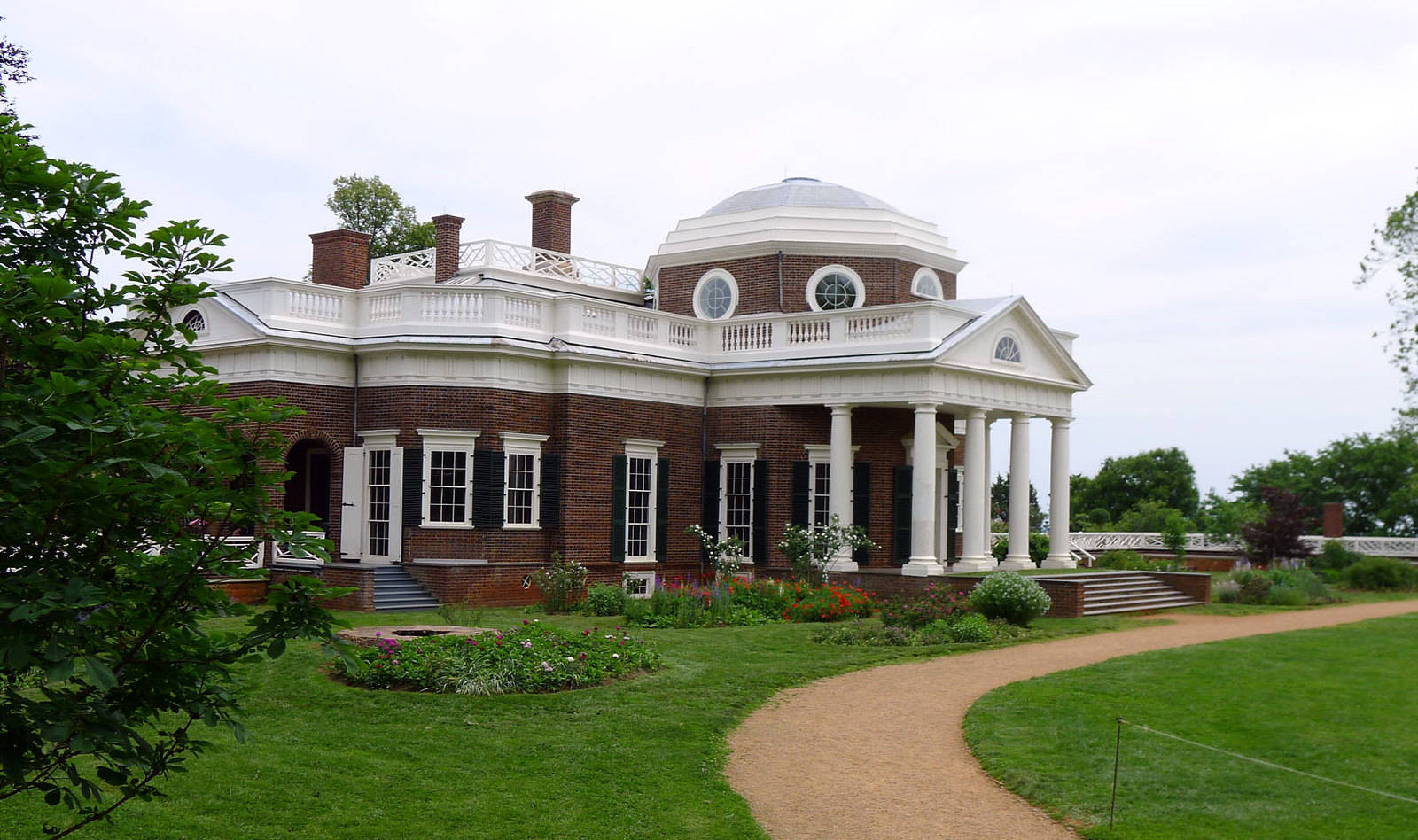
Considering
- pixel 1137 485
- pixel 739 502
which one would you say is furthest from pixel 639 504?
pixel 1137 485

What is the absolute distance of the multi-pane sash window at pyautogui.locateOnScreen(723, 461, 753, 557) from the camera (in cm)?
2827

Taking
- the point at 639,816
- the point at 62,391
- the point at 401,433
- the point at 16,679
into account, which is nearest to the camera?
the point at 62,391

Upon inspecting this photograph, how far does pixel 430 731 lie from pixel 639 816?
120 inches

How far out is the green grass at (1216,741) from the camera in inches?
413

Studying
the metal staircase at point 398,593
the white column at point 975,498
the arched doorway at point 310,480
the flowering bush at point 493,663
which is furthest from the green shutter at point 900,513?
the flowering bush at point 493,663

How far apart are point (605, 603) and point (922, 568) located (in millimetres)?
6863

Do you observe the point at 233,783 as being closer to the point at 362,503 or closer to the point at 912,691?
the point at 912,691

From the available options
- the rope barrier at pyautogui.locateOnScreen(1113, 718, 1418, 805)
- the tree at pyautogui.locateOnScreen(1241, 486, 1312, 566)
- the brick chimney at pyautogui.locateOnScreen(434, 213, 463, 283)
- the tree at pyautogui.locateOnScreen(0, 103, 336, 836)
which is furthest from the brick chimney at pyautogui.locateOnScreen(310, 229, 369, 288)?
the tree at pyautogui.locateOnScreen(1241, 486, 1312, 566)

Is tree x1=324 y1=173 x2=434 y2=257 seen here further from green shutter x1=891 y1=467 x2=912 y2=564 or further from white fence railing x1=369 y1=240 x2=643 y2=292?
green shutter x1=891 y1=467 x2=912 y2=564

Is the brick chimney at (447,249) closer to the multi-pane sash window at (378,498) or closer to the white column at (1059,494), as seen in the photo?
the multi-pane sash window at (378,498)

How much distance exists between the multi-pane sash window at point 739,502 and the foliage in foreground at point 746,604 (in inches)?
122

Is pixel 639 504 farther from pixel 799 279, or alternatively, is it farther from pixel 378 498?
pixel 799 279

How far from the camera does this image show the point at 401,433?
80.7 ft

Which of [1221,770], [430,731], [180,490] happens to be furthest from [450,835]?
[1221,770]
